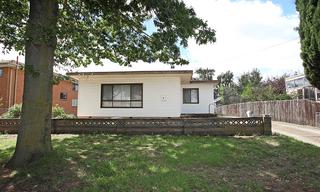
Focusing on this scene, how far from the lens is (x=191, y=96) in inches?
941

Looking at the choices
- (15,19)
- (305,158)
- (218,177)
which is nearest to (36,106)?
(15,19)

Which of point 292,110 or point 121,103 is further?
point 292,110

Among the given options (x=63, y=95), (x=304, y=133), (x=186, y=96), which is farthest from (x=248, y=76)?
(x=304, y=133)

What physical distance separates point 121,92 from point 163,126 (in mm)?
6553

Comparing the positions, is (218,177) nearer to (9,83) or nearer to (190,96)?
(190,96)

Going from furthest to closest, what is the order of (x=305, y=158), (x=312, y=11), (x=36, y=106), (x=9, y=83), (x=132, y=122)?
(x=9, y=83), (x=132, y=122), (x=312, y=11), (x=305, y=158), (x=36, y=106)

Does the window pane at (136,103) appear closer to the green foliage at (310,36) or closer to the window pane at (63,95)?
the green foliage at (310,36)

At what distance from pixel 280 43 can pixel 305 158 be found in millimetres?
20259

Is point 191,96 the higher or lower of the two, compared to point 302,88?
lower

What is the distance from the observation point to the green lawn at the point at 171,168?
19.1 ft

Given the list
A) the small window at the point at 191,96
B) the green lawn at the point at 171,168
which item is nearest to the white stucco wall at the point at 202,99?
the small window at the point at 191,96

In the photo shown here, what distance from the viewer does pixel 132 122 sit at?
512 inches

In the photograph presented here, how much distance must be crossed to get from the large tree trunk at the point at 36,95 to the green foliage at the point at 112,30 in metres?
0.36

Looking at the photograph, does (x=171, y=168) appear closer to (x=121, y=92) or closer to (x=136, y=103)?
(x=136, y=103)
